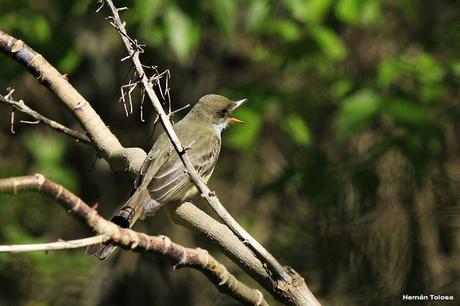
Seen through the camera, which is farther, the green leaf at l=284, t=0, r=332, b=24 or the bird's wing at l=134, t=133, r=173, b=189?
the green leaf at l=284, t=0, r=332, b=24

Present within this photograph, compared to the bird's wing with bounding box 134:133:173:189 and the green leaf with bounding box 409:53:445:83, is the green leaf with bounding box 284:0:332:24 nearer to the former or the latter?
the green leaf with bounding box 409:53:445:83

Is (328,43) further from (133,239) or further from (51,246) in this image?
(51,246)

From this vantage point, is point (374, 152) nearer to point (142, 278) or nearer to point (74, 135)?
point (74, 135)

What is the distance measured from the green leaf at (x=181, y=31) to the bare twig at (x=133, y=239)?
2.91 meters

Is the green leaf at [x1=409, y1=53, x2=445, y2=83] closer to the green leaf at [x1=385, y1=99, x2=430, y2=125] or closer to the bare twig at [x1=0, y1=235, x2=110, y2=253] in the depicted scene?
the green leaf at [x1=385, y1=99, x2=430, y2=125]

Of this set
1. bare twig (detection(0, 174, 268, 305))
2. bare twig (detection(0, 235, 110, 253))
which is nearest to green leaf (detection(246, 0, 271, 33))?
bare twig (detection(0, 174, 268, 305))

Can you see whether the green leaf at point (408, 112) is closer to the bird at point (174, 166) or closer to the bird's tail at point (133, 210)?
the bird at point (174, 166)

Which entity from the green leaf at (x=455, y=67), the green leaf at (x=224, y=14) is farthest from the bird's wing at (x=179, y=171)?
the green leaf at (x=455, y=67)

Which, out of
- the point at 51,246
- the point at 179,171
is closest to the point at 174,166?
the point at 179,171

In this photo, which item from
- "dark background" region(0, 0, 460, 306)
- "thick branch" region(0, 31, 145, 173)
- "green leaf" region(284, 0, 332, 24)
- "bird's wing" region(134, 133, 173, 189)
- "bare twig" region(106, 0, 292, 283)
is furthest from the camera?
"green leaf" region(284, 0, 332, 24)

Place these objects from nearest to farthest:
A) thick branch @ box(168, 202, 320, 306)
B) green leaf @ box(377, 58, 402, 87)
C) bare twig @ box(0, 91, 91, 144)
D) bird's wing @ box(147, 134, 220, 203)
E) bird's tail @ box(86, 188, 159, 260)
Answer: thick branch @ box(168, 202, 320, 306), bare twig @ box(0, 91, 91, 144), bird's tail @ box(86, 188, 159, 260), bird's wing @ box(147, 134, 220, 203), green leaf @ box(377, 58, 402, 87)

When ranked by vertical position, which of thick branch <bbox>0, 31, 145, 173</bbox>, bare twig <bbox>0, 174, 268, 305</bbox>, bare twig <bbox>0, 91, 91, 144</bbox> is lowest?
bare twig <bbox>0, 174, 268, 305</bbox>

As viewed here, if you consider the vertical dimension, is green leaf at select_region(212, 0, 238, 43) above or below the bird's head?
above

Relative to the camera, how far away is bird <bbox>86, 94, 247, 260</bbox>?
434 centimetres
